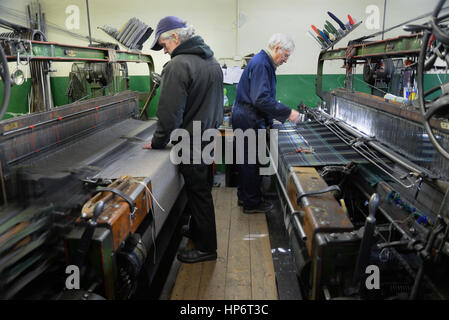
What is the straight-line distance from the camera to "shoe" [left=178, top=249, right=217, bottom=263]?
8.53 ft

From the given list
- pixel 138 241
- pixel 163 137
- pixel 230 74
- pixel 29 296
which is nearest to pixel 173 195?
pixel 163 137

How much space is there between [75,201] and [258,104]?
182 centimetres

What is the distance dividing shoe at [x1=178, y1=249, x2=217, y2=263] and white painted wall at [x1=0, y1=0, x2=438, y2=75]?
3374mm

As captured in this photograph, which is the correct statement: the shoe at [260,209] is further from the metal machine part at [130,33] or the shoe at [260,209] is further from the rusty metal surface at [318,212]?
the metal machine part at [130,33]

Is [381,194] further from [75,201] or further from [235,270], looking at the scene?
[75,201]

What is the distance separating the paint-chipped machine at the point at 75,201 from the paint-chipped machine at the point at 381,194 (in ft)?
2.88

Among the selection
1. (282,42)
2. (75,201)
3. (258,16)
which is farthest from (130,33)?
(75,201)

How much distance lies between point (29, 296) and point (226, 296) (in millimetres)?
1236

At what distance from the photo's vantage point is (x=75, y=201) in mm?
1667

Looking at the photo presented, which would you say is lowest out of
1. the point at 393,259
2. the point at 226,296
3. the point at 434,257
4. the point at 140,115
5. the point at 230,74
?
the point at 226,296

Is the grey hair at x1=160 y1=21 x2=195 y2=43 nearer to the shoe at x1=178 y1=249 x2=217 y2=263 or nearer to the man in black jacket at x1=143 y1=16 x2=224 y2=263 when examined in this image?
the man in black jacket at x1=143 y1=16 x2=224 y2=263

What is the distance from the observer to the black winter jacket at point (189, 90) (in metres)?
2.17

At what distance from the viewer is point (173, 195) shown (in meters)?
2.66
